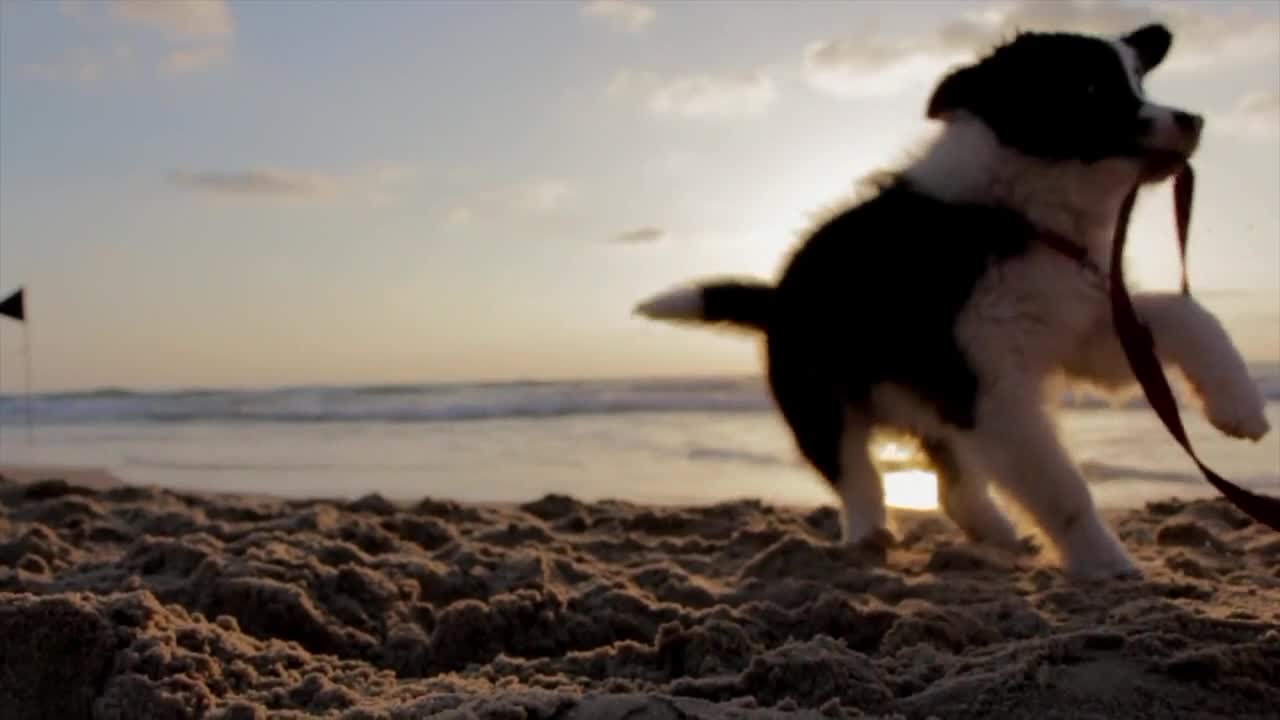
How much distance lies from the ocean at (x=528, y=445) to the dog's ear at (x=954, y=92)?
99 cm

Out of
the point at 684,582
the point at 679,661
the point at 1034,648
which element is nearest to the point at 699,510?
the point at 684,582

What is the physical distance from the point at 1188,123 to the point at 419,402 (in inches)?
568

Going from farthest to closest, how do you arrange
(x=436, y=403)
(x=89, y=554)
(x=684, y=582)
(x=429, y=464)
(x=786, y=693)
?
(x=436, y=403)
(x=429, y=464)
(x=89, y=554)
(x=684, y=582)
(x=786, y=693)

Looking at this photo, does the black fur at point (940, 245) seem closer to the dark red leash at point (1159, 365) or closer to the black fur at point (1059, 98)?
the black fur at point (1059, 98)

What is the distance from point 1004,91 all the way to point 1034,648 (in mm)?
2022

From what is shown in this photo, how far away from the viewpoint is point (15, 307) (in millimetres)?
6238

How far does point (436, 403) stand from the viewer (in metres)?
16.9

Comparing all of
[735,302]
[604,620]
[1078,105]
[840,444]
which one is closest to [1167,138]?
[1078,105]

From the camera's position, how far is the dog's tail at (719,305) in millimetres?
4887

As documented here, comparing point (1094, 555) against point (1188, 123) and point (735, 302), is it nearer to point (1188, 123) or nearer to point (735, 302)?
point (1188, 123)

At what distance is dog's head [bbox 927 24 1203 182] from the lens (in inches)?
143

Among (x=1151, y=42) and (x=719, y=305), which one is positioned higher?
(x=1151, y=42)

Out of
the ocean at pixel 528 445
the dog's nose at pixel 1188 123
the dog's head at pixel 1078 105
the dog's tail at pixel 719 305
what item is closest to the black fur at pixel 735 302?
the dog's tail at pixel 719 305

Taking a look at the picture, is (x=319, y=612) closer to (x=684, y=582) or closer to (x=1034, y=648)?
(x=684, y=582)
